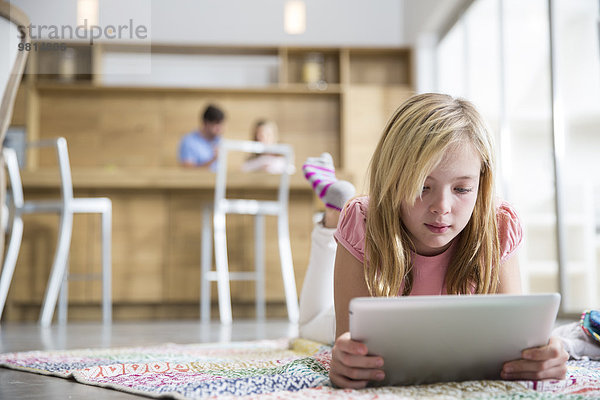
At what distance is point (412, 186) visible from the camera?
0.98m

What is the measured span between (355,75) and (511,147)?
1.92 metres

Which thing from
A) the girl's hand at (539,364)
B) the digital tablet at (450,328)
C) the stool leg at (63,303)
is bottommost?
the stool leg at (63,303)

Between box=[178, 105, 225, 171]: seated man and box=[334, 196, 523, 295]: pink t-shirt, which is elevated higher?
box=[178, 105, 225, 171]: seated man

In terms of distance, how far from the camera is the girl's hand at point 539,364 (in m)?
0.93

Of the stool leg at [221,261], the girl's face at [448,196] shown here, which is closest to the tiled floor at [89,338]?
the stool leg at [221,261]

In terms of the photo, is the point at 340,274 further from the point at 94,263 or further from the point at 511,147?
the point at 511,147

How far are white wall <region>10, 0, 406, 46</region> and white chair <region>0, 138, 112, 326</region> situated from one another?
→ 2.32 metres

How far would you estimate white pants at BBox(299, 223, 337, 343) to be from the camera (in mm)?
1705

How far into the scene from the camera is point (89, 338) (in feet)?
8.02

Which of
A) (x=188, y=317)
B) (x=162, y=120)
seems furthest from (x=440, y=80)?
(x=188, y=317)

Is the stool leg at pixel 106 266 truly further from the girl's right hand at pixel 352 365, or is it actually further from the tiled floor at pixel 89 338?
the girl's right hand at pixel 352 365

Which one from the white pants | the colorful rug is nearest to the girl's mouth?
the colorful rug

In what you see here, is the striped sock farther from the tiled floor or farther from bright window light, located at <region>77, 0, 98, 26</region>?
bright window light, located at <region>77, 0, 98, 26</region>

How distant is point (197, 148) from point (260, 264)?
1.33 metres
